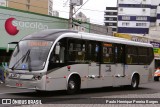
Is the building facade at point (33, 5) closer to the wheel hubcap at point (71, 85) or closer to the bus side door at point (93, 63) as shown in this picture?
the bus side door at point (93, 63)

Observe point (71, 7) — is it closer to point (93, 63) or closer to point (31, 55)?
point (93, 63)

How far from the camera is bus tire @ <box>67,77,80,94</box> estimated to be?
16.9 metres

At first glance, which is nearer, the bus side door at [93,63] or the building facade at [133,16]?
the bus side door at [93,63]

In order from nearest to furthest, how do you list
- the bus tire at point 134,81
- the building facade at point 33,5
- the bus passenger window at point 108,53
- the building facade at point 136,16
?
the bus passenger window at point 108,53, the bus tire at point 134,81, the building facade at point 33,5, the building facade at point 136,16

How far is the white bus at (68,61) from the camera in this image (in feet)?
50.9

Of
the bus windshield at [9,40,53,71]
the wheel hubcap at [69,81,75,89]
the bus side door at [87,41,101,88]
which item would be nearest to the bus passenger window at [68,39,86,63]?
the bus side door at [87,41,101,88]

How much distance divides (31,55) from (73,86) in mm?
2582

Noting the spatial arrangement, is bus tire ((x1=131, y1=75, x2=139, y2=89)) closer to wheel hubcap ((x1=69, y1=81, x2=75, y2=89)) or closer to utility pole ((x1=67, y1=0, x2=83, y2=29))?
wheel hubcap ((x1=69, y1=81, x2=75, y2=89))

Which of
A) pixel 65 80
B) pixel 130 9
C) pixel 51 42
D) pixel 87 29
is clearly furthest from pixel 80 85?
pixel 130 9

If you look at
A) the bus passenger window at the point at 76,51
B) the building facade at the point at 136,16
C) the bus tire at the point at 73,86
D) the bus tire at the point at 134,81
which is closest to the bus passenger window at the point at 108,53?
the bus passenger window at the point at 76,51

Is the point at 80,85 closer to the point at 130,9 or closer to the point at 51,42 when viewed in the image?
the point at 51,42

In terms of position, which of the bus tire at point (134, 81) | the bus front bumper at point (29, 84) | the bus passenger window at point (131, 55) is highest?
the bus passenger window at point (131, 55)

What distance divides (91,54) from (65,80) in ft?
8.12

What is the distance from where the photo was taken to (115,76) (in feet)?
67.8
